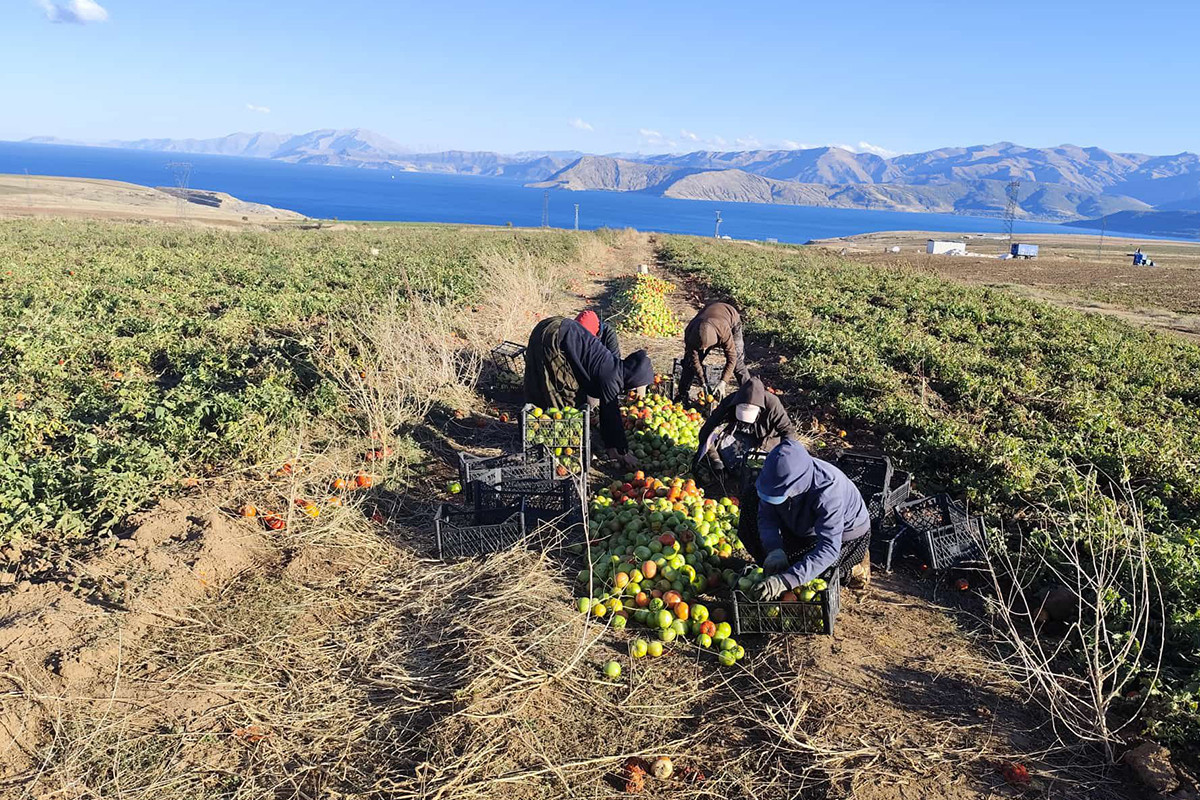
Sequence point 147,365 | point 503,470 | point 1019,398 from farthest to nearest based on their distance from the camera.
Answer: point 1019,398 → point 147,365 → point 503,470

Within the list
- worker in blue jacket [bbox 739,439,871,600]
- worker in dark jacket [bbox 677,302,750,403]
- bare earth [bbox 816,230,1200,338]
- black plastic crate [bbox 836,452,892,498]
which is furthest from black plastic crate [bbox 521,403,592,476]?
bare earth [bbox 816,230,1200,338]

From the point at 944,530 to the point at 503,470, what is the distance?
401 centimetres

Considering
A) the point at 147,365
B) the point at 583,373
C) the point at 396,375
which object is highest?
the point at 583,373

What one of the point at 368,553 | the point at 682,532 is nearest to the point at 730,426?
the point at 682,532

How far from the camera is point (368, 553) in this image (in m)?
5.97

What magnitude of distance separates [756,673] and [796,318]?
40.6 feet

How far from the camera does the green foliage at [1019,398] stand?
20.7 ft

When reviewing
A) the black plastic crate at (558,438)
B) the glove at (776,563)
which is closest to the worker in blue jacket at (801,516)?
the glove at (776,563)

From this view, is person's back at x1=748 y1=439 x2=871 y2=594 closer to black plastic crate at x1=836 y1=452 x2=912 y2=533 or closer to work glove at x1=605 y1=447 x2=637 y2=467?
black plastic crate at x1=836 y1=452 x2=912 y2=533

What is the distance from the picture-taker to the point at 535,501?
20.4 feet

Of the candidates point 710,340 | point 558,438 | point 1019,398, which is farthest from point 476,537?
point 1019,398

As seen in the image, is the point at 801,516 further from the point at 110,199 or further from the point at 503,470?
the point at 110,199

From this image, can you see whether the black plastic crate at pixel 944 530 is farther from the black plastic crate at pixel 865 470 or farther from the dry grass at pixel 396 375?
the dry grass at pixel 396 375

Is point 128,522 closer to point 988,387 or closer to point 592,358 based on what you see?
point 592,358
